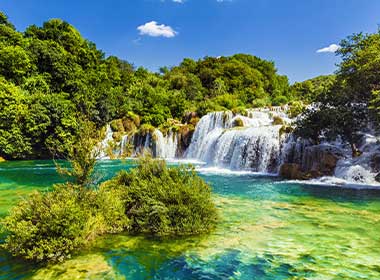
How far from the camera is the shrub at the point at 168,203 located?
6391 millimetres

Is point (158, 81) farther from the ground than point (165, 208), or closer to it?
farther from the ground

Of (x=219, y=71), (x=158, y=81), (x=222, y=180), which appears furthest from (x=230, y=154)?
(x=219, y=71)

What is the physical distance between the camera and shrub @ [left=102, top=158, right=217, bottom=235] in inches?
252

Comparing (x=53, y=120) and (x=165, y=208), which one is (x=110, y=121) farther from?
(x=165, y=208)

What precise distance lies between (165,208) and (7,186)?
37.0ft

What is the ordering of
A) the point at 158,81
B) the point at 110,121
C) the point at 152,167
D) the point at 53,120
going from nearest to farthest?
1. the point at 152,167
2. the point at 53,120
3. the point at 110,121
4. the point at 158,81

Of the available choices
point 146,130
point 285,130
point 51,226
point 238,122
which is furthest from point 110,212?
point 146,130

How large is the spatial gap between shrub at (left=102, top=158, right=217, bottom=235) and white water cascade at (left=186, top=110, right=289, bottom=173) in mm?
11253

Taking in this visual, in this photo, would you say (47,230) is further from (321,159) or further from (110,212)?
(321,159)

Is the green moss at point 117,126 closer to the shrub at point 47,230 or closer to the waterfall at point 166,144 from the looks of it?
the waterfall at point 166,144

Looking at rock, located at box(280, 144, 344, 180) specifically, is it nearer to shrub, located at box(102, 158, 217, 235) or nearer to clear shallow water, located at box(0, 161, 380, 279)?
clear shallow water, located at box(0, 161, 380, 279)

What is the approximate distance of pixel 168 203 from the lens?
6500 millimetres

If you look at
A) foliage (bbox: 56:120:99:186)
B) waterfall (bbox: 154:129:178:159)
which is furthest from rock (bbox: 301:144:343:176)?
waterfall (bbox: 154:129:178:159)

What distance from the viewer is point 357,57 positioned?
13398 mm
